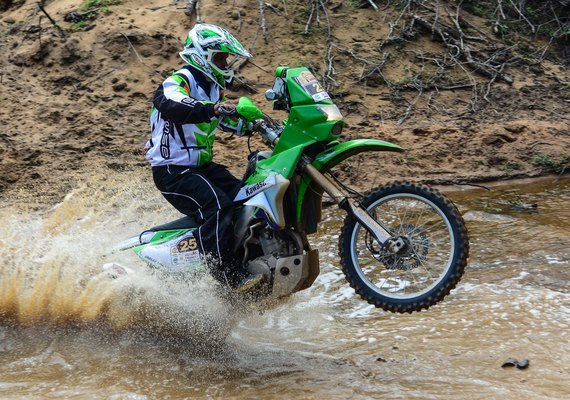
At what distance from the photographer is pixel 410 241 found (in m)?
4.27

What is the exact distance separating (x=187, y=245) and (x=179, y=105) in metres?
0.96

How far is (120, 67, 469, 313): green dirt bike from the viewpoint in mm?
4230

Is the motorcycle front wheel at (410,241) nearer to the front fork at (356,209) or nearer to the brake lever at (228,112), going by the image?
the front fork at (356,209)

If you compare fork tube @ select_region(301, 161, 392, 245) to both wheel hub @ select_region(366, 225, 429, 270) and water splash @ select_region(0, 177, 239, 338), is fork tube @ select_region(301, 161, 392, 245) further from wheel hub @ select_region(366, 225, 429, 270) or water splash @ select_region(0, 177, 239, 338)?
water splash @ select_region(0, 177, 239, 338)

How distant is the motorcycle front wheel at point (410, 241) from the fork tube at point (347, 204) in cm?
5

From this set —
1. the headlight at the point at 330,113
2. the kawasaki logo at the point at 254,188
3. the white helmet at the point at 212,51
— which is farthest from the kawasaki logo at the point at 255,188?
the white helmet at the point at 212,51

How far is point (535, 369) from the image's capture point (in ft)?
13.5

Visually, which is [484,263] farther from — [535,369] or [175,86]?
[175,86]

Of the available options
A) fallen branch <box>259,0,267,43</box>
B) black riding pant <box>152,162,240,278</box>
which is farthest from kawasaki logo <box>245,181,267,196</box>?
fallen branch <box>259,0,267,43</box>

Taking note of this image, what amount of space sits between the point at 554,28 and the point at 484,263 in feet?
21.1

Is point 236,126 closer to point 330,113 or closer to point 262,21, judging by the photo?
point 330,113

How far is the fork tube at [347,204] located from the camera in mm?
4230

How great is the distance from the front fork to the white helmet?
87 centimetres

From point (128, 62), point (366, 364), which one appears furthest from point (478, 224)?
point (128, 62)
